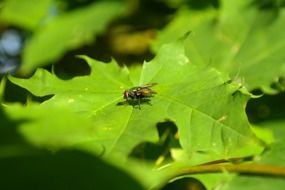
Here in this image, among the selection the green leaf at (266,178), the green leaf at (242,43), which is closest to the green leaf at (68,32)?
the green leaf at (242,43)

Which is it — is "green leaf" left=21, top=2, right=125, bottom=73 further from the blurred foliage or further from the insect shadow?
the insect shadow

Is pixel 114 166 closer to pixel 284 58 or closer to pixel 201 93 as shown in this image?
pixel 201 93

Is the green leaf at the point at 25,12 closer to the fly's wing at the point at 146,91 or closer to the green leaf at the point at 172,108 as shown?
the green leaf at the point at 172,108

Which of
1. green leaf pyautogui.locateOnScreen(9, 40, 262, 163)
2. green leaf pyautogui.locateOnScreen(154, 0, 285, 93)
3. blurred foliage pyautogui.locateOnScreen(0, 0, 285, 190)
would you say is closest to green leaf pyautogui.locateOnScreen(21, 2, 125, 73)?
blurred foliage pyautogui.locateOnScreen(0, 0, 285, 190)

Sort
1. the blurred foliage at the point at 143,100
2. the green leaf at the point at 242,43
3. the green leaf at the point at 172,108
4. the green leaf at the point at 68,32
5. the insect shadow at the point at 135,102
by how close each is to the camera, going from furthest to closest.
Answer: the green leaf at the point at 68,32 → the green leaf at the point at 242,43 → the insect shadow at the point at 135,102 → the green leaf at the point at 172,108 → the blurred foliage at the point at 143,100

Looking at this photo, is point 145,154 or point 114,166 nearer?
point 114,166

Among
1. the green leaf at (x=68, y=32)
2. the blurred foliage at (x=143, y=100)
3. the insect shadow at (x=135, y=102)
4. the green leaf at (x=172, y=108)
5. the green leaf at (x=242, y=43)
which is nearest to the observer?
the blurred foliage at (x=143, y=100)

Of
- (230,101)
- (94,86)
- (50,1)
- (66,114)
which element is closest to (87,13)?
(50,1)
